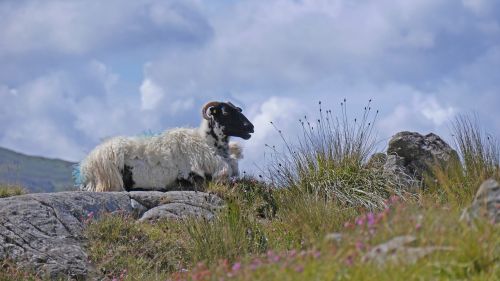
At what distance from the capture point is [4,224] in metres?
11.7

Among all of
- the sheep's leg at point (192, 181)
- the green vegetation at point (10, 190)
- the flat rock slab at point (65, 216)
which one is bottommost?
the flat rock slab at point (65, 216)

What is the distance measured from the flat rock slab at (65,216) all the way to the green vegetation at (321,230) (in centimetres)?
28

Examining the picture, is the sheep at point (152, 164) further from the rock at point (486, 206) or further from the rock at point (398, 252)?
the rock at point (398, 252)

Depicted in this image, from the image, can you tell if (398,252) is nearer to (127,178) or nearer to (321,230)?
(321,230)

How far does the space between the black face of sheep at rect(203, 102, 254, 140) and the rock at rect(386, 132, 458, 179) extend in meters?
2.42

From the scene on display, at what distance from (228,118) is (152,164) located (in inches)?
59.0

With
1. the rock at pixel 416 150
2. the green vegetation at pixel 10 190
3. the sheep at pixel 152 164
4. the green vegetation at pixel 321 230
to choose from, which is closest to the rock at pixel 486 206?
the green vegetation at pixel 321 230

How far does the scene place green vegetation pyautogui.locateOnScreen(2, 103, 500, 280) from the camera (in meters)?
6.45

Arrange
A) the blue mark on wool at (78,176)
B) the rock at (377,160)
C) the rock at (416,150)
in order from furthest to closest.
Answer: the blue mark on wool at (78,176) < the rock at (416,150) < the rock at (377,160)

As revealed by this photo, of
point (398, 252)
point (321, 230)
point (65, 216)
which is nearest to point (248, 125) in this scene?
point (65, 216)

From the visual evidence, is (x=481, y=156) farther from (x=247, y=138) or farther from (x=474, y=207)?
(x=474, y=207)

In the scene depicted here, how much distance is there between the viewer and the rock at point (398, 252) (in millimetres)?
6363

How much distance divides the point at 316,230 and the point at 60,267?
2993 millimetres

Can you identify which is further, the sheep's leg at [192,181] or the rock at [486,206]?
the sheep's leg at [192,181]
